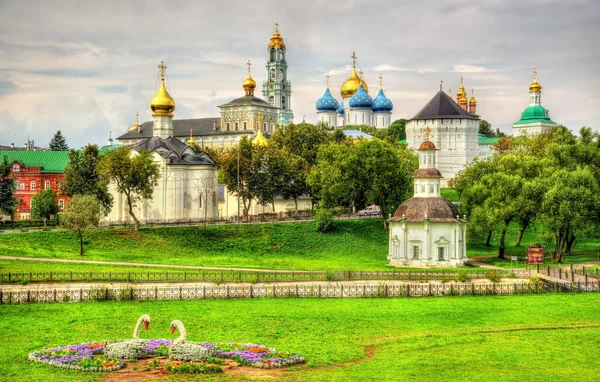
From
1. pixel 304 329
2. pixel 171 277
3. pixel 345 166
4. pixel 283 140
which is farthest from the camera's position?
pixel 283 140

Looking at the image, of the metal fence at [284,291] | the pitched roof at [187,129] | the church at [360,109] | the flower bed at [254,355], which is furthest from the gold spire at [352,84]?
the flower bed at [254,355]

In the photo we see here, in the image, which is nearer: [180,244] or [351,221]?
[180,244]

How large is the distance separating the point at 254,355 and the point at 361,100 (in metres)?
117

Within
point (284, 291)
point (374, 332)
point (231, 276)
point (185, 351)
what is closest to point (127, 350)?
point (185, 351)

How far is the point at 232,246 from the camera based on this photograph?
6750 centimetres

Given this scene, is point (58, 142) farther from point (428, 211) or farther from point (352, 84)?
point (428, 211)

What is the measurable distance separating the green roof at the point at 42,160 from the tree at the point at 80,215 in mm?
34546

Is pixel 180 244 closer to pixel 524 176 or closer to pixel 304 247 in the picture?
pixel 304 247

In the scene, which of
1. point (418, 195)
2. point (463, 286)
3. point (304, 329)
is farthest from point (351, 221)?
point (304, 329)

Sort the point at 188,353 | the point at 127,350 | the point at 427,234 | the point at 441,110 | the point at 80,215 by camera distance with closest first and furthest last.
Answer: the point at 188,353 → the point at 127,350 → the point at 80,215 → the point at 427,234 → the point at 441,110

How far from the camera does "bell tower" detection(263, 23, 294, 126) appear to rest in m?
151

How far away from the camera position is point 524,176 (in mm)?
69500

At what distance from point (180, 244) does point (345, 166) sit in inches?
632

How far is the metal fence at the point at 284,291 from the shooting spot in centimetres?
4119
